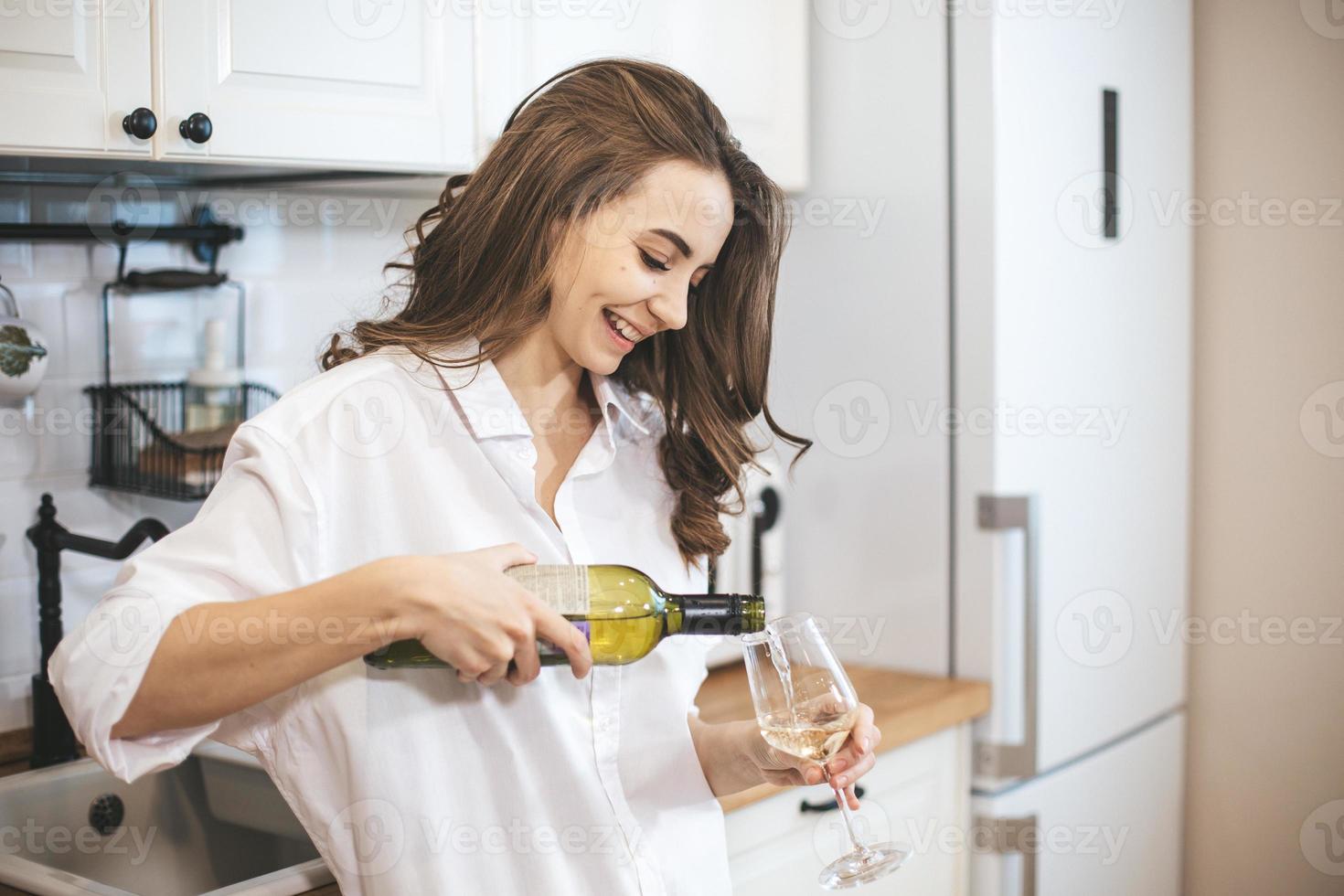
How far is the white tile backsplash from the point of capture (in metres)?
1.52

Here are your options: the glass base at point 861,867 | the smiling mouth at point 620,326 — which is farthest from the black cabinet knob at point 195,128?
the glass base at point 861,867

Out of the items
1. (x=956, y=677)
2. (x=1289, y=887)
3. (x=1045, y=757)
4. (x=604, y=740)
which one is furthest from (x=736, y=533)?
(x=1289, y=887)

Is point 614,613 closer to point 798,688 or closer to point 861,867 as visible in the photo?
point 798,688

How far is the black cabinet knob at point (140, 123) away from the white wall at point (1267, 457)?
5.99 feet

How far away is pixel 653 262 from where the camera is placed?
1.13 metres

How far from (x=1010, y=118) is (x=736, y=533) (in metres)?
0.76

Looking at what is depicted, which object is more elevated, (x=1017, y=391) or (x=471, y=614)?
(x=1017, y=391)

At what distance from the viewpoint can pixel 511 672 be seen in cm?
96

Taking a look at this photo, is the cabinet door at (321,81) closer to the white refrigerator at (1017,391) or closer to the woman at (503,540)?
the woman at (503,540)

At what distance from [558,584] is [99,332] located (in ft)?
2.99

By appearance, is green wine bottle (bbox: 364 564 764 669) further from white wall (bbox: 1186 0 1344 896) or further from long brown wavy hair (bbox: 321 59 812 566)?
white wall (bbox: 1186 0 1344 896)

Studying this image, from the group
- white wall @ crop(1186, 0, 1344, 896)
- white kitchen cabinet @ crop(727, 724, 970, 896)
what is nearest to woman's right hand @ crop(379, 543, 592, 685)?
white kitchen cabinet @ crop(727, 724, 970, 896)

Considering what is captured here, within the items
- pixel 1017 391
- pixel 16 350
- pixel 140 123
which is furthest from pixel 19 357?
pixel 1017 391

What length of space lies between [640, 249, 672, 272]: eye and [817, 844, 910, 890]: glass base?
0.55 meters
